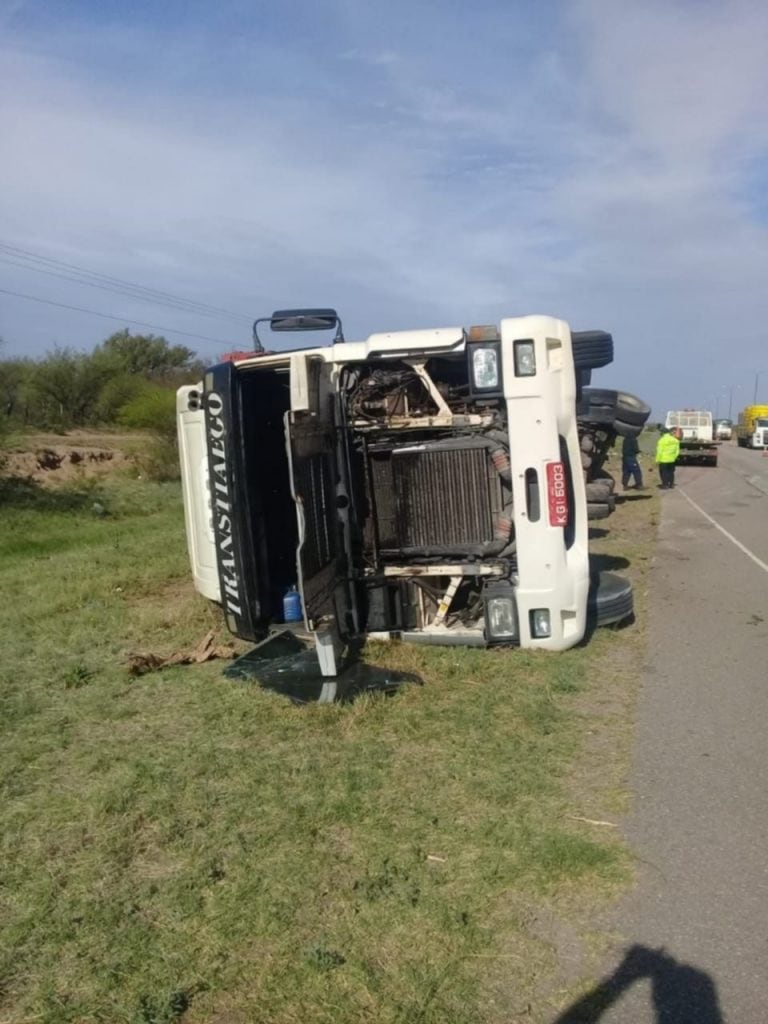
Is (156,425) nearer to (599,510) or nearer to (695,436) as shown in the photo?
→ (695,436)

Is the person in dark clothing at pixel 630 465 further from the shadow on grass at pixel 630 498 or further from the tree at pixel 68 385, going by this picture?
the tree at pixel 68 385

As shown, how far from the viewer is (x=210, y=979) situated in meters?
2.97

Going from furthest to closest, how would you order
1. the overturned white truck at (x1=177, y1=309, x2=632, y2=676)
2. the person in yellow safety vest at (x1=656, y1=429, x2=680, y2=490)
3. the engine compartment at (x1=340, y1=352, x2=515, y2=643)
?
the person in yellow safety vest at (x1=656, y1=429, x2=680, y2=490) → the engine compartment at (x1=340, y1=352, x2=515, y2=643) → the overturned white truck at (x1=177, y1=309, x2=632, y2=676)

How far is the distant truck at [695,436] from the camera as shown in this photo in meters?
32.4

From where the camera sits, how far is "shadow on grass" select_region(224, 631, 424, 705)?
5734 mm

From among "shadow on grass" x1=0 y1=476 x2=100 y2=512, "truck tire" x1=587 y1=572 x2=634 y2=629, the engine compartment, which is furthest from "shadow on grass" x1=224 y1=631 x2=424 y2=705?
"shadow on grass" x1=0 y1=476 x2=100 y2=512

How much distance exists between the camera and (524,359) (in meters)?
6.23

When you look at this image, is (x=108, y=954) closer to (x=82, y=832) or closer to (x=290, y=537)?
(x=82, y=832)

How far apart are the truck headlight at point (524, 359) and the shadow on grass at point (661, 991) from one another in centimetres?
392

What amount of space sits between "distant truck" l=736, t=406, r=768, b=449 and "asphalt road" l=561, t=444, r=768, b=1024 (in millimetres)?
46154

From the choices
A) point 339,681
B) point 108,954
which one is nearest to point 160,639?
point 339,681

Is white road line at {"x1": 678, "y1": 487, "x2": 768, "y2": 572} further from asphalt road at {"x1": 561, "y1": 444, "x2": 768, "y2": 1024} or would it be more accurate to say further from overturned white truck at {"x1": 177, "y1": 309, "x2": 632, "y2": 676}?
overturned white truck at {"x1": 177, "y1": 309, "x2": 632, "y2": 676}

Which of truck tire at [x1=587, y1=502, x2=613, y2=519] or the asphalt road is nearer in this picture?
the asphalt road

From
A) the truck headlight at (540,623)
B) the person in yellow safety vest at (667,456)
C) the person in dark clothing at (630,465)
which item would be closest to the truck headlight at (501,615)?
the truck headlight at (540,623)
